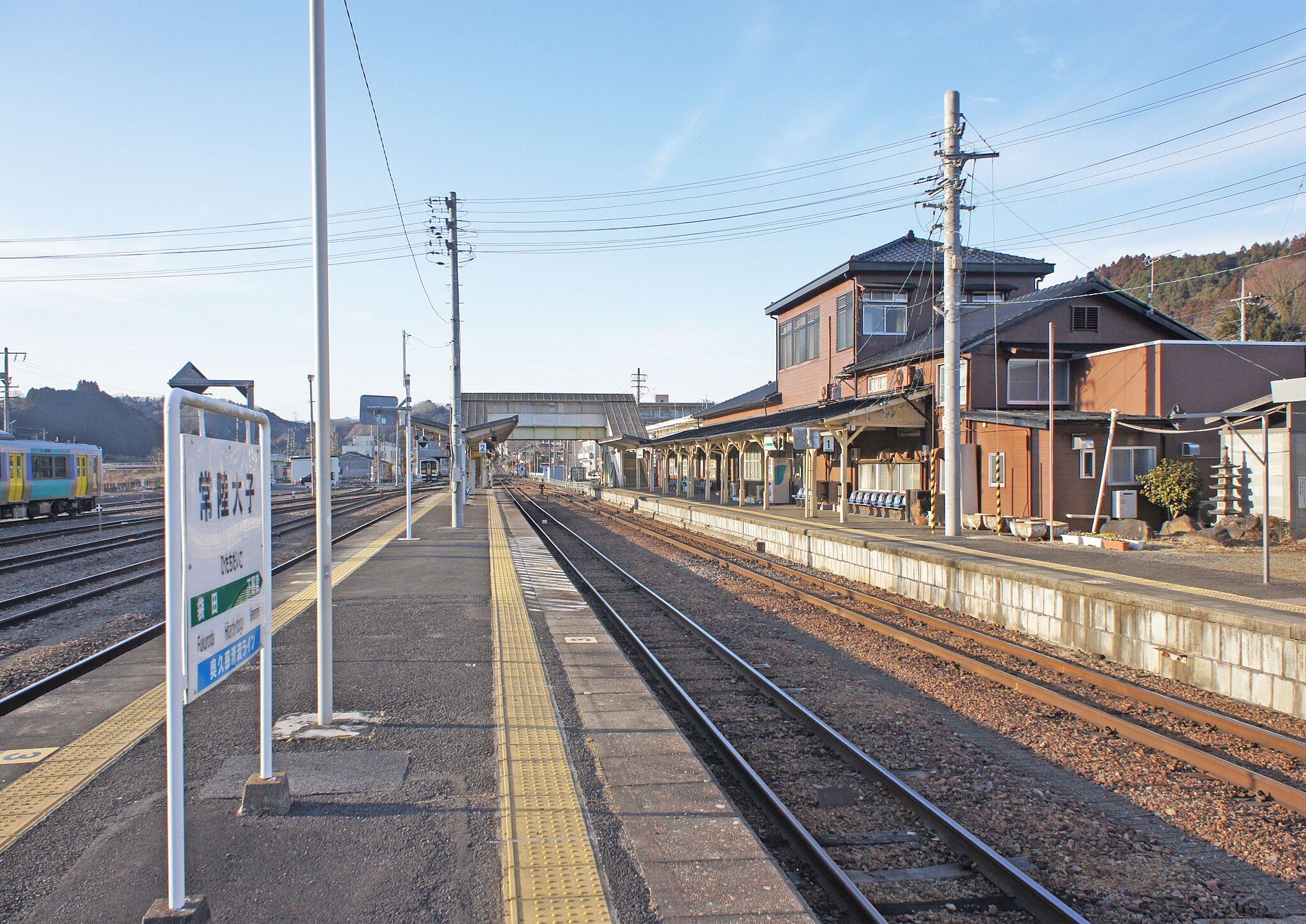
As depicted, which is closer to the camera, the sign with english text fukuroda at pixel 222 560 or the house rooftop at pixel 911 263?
the sign with english text fukuroda at pixel 222 560

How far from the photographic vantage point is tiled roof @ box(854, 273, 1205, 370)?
19938 millimetres

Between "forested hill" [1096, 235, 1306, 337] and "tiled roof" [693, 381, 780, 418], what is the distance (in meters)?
24.2

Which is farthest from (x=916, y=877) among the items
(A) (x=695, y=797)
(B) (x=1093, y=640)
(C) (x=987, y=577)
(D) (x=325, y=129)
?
(C) (x=987, y=577)

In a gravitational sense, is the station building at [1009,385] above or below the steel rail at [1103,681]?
above

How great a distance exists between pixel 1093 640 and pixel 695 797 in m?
6.74

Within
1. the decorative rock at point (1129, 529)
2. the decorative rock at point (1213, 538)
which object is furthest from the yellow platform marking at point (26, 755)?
the decorative rock at point (1213, 538)

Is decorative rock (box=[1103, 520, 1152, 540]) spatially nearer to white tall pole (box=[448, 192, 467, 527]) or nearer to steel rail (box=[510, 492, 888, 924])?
steel rail (box=[510, 492, 888, 924])

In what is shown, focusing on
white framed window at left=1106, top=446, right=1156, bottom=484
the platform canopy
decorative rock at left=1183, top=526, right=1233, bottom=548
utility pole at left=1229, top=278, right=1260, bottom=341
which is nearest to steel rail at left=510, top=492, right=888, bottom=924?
decorative rock at left=1183, top=526, right=1233, bottom=548

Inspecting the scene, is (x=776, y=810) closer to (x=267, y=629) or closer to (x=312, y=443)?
(x=267, y=629)

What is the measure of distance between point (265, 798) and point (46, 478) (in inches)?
1127

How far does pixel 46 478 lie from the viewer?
2617 cm

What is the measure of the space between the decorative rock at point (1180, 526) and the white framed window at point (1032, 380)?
5127 mm

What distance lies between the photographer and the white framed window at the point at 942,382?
1981 centimetres

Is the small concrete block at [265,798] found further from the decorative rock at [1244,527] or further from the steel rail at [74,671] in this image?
the decorative rock at [1244,527]
